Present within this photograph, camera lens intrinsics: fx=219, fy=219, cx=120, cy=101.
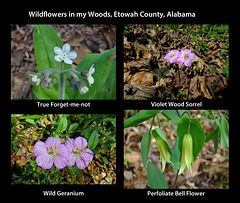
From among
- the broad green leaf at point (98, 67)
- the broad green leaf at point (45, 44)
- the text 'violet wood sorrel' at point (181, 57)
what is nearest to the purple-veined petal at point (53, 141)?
the broad green leaf at point (98, 67)

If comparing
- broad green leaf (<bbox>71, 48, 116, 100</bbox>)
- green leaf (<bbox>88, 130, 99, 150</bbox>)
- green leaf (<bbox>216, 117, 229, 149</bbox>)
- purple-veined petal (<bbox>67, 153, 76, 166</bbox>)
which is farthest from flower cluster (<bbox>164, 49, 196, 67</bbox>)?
purple-veined petal (<bbox>67, 153, 76, 166</bbox>)

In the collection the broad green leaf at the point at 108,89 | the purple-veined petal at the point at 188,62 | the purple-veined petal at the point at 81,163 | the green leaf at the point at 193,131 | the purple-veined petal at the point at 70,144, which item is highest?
the purple-veined petal at the point at 188,62

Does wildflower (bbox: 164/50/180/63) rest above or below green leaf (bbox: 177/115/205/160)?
above

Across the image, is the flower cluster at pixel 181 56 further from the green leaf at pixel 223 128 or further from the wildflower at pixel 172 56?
the green leaf at pixel 223 128

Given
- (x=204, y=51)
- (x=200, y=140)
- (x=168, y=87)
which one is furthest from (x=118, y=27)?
(x=200, y=140)

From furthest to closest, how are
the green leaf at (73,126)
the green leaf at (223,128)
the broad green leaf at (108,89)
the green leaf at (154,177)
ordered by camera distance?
1. the broad green leaf at (108,89)
2. the green leaf at (73,126)
3. the green leaf at (154,177)
4. the green leaf at (223,128)

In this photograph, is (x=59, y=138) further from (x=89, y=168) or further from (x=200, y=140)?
(x=200, y=140)
